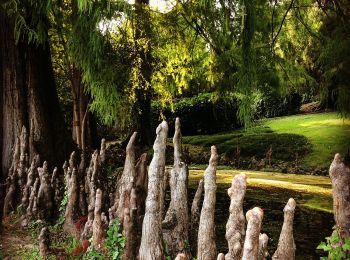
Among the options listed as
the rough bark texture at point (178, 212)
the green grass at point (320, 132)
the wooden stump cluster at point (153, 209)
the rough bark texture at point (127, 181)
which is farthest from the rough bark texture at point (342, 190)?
the green grass at point (320, 132)

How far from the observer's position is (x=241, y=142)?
1697cm

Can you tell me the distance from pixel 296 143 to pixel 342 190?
1353 cm

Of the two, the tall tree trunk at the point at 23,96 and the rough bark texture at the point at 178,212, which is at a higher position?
the tall tree trunk at the point at 23,96

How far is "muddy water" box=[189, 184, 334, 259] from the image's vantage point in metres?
5.86

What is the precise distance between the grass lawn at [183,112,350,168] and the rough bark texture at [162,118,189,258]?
1012cm

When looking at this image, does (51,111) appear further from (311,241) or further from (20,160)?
(311,241)

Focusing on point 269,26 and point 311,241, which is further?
point 269,26

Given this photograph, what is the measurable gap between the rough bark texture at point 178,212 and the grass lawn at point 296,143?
33.2 feet

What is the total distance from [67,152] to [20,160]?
5.20ft

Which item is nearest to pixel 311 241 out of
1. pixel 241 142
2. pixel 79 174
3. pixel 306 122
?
pixel 79 174

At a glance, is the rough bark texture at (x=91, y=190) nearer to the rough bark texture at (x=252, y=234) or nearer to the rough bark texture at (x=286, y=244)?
the rough bark texture at (x=286, y=244)

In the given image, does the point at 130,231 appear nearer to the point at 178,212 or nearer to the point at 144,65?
the point at 178,212

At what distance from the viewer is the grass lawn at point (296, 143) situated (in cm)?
1485

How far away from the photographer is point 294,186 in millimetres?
10102
